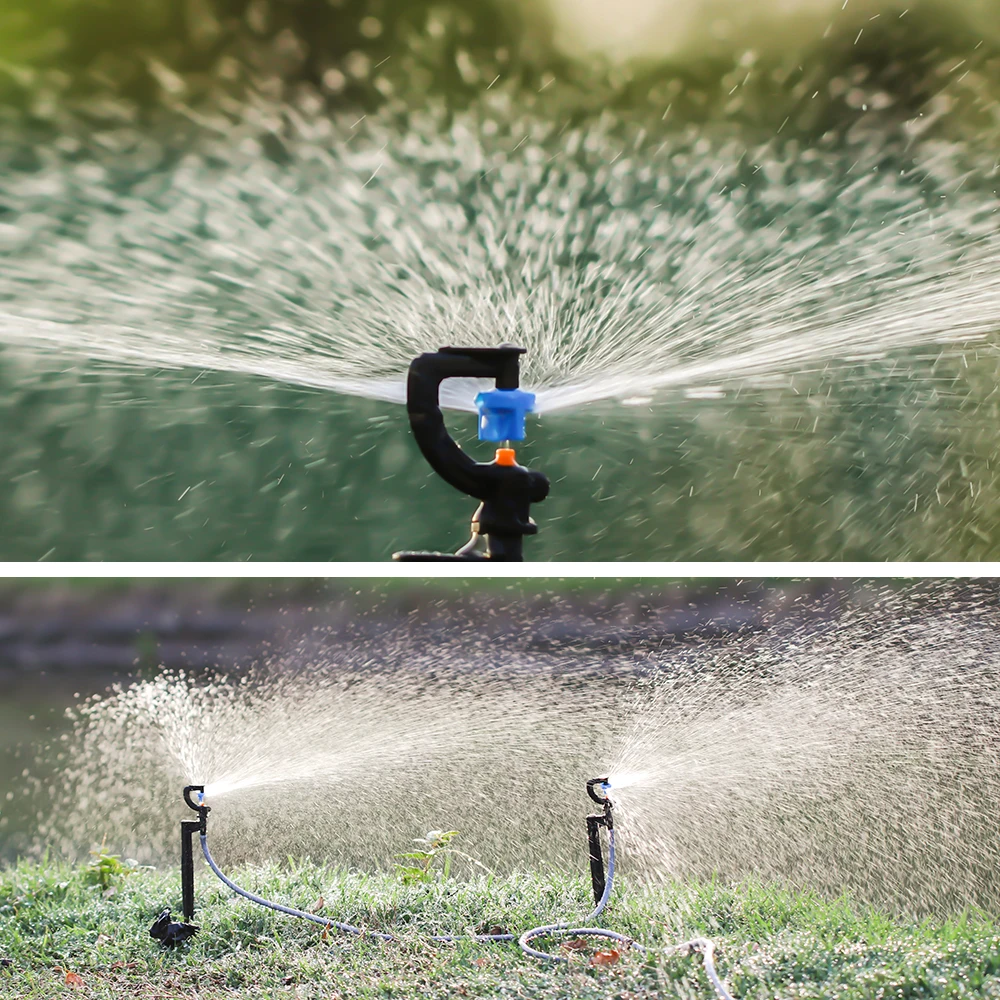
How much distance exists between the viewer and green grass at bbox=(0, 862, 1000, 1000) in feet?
2.75

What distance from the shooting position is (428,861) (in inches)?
50.5

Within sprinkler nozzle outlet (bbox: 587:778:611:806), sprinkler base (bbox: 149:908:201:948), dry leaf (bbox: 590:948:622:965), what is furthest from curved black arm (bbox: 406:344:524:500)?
sprinkler base (bbox: 149:908:201:948)

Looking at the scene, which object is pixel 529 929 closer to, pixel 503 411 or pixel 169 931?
pixel 169 931

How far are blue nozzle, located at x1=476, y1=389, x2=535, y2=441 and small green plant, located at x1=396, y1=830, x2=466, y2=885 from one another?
0.65 meters

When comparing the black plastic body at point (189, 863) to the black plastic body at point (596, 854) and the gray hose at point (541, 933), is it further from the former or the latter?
the black plastic body at point (596, 854)

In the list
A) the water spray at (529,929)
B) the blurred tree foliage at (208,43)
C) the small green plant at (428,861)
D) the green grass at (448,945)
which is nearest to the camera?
the green grass at (448,945)

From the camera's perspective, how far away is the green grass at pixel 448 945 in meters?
0.84

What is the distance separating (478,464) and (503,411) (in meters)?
0.06

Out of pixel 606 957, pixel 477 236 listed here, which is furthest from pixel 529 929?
pixel 477 236

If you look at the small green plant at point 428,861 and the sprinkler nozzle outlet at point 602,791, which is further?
the small green plant at point 428,861

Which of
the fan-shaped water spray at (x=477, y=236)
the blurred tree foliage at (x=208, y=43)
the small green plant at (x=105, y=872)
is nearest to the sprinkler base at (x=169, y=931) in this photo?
the small green plant at (x=105, y=872)

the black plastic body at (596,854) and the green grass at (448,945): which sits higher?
the black plastic body at (596,854)

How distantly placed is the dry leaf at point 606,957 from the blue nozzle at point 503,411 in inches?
22.2

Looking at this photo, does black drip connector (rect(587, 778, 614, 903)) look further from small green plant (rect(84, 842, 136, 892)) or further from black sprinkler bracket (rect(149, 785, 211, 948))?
small green plant (rect(84, 842, 136, 892))
